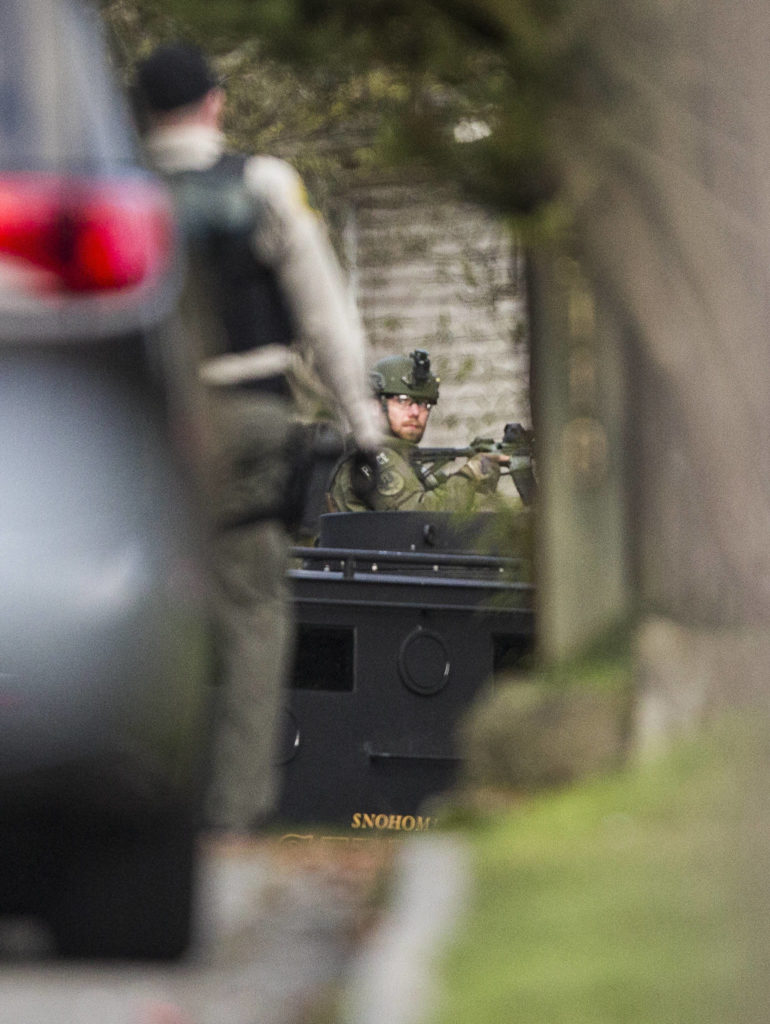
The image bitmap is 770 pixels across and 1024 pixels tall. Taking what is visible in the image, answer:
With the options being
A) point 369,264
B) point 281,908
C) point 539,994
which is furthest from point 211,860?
point 369,264

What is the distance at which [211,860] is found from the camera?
4246 mm

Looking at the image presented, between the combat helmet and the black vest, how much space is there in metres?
5.23

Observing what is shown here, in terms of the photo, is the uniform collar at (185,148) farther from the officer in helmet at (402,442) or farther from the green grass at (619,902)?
the officer in helmet at (402,442)

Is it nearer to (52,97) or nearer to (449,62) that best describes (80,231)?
(52,97)

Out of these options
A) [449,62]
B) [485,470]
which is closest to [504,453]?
[485,470]

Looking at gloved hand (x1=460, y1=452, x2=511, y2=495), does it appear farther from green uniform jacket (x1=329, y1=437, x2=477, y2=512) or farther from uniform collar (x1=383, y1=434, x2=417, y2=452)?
uniform collar (x1=383, y1=434, x2=417, y2=452)

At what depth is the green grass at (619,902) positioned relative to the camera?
2.57 metres

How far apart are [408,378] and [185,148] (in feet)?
18.0

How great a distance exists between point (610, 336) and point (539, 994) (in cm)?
211

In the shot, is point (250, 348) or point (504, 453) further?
point (504, 453)

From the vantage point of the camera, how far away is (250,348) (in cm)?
409

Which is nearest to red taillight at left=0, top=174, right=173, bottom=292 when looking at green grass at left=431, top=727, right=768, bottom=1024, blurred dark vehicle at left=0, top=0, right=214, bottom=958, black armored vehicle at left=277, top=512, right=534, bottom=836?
blurred dark vehicle at left=0, top=0, right=214, bottom=958

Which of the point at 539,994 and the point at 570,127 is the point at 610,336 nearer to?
the point at 570,127

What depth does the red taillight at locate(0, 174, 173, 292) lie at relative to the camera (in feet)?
7.71
